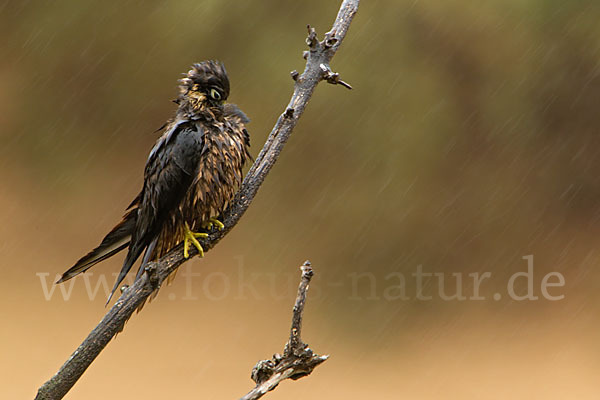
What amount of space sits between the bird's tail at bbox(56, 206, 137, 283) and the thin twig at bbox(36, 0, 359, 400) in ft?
0.60

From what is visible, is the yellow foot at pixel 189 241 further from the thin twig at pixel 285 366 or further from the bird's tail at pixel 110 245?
the thin twig at pixel 285 366

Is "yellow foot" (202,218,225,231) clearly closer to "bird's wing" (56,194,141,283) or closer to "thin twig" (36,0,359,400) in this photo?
"thin twig" (36,0,359,400)

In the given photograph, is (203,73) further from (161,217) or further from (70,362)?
(70,362)

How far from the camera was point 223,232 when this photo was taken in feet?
6.72

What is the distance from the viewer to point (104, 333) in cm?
187

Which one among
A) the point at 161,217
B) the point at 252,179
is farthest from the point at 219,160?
the point at 161,217

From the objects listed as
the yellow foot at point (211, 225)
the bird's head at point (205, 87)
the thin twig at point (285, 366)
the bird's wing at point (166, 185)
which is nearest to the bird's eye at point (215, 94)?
the bird's head at point (205, 87)

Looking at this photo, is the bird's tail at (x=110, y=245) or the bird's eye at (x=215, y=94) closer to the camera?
the bird's tail at (x=110, y=245)

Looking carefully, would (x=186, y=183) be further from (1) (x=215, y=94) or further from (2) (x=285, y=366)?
(2) (x=285, y=366)

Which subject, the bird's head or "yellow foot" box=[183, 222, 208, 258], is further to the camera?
the bird's head

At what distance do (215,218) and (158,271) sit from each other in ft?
0.89

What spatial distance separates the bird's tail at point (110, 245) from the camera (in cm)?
198

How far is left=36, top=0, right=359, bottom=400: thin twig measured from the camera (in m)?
1.85

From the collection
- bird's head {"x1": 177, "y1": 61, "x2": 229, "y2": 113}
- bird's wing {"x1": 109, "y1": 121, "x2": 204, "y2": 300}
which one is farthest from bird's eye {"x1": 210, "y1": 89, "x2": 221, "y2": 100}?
bird's wing {"x1": 109, "y1": 121, "x2": 204, "y2": 300}
